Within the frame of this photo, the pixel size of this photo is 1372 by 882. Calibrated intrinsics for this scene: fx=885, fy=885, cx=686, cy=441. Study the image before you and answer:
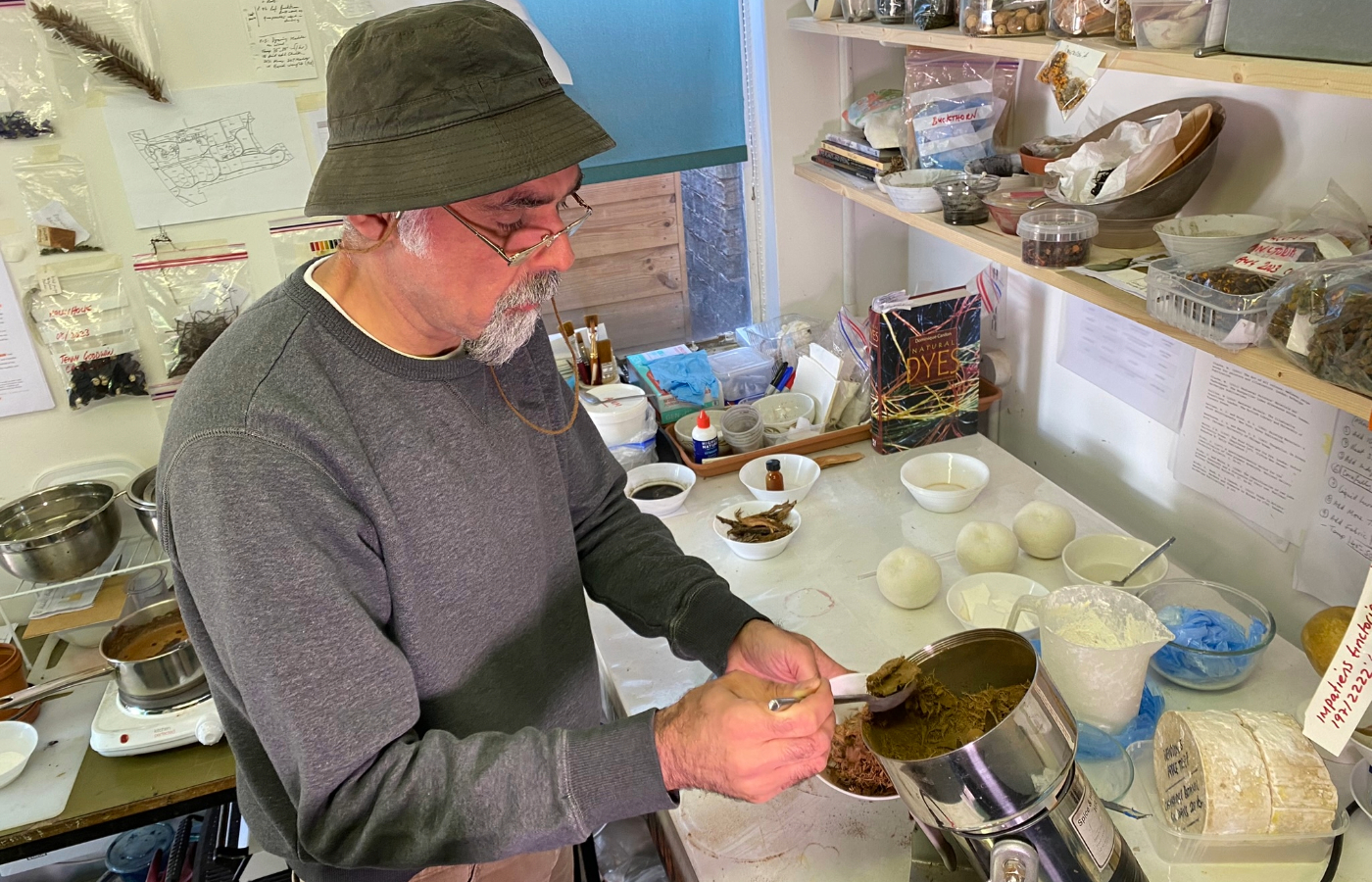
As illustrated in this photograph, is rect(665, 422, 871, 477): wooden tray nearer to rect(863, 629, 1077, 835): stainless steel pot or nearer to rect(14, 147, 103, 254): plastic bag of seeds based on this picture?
rect(863, 629, 1077, 835): stainless steel pot

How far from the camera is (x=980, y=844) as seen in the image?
841mm

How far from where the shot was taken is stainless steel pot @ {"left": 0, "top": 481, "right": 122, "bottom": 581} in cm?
181

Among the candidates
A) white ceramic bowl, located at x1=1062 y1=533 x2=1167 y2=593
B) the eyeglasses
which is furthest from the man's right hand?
white ceramic bowl, located at x1=1062 y1=533 x2=1167 y2=593

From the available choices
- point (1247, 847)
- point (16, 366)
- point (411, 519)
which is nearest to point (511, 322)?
point (411, 519)

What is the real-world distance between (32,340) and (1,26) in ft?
2.12

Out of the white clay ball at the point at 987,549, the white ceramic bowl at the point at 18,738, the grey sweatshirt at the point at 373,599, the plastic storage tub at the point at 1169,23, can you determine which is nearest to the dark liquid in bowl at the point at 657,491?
the white clay ball at the point at 987,549

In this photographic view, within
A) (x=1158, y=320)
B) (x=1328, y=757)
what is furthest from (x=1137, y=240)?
(x=1328, y=757)

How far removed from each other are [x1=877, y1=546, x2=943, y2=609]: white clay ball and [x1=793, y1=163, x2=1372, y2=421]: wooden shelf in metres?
0.49

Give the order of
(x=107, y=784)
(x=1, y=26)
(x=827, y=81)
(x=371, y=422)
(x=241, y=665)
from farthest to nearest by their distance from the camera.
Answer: (x=827, y=81) < (x=1, y=26) < (x=107, y=784) < (x=371, y=422) < (x=241, y=665)

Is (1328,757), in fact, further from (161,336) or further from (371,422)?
(161,336)

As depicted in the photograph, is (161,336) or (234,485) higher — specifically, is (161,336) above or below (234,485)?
below

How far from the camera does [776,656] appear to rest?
111 cm

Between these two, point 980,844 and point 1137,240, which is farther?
point 1137,240

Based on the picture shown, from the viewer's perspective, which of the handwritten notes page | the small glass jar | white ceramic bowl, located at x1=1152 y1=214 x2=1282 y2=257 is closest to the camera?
white ceramic bowl, located at x1=1152 y1=214 x2=1282 y2=257
